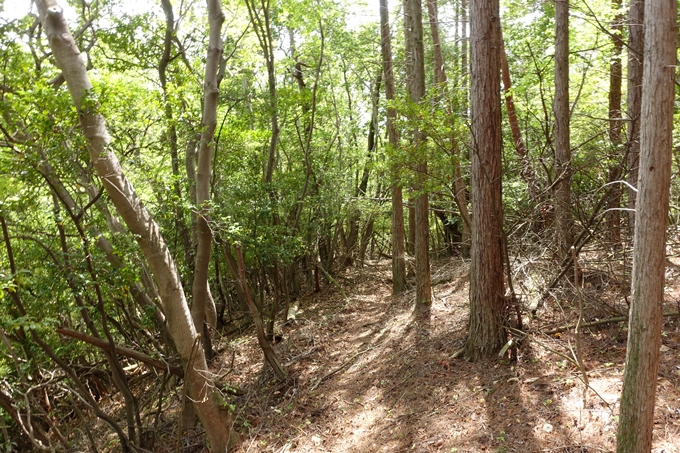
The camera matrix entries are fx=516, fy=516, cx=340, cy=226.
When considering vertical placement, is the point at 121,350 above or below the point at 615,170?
below

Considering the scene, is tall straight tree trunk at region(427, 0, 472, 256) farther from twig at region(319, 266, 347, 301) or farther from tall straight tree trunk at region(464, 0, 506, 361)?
twig at region(319, 266, 347, 301)

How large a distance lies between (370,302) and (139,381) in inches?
211

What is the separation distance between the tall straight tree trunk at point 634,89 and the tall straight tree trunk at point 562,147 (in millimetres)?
751

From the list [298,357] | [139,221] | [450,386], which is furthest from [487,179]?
[298,357]

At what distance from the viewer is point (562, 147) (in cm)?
785

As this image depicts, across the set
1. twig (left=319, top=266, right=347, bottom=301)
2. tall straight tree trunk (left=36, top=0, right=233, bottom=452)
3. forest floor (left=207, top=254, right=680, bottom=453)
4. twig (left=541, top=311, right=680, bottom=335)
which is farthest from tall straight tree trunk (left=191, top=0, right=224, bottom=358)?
twig (left=319, top=266, right=347, bottom=301)

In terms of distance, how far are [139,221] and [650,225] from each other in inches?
202

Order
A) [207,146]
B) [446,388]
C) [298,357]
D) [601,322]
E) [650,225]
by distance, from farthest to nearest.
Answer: [298,357] → [207,146] → [446,388] → [601,322] → [650,225]

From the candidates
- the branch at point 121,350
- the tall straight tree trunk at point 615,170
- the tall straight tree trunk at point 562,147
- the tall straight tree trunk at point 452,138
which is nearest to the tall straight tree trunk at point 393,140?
the tall straight tree trunk at point 452,138

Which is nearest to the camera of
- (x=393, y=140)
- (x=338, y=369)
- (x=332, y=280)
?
(x=338, y=369)

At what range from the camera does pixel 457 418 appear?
590 cm

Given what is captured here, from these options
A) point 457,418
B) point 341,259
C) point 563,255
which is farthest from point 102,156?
point 341,259

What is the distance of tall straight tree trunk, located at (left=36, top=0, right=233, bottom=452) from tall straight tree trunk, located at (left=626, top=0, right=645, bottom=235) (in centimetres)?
581

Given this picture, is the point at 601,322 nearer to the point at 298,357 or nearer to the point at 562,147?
the point at 562,147
